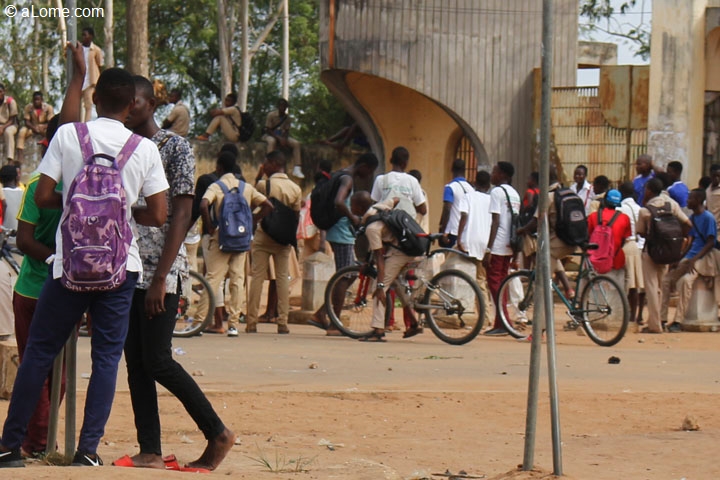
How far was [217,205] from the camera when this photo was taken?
517 inches

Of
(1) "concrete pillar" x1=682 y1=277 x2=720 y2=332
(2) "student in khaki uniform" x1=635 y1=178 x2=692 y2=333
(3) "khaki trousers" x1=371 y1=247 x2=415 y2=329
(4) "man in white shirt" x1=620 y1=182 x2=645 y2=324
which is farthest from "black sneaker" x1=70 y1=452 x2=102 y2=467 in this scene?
(1) "concrete pillar" x1=682 y1=277 x2=720 y2=332

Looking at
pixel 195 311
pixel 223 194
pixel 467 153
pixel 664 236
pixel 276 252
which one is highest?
pixel 467 153

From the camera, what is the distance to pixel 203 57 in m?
46.8

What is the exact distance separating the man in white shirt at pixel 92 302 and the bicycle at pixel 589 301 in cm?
781

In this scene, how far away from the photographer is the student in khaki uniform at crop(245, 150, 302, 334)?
13852 millimetres

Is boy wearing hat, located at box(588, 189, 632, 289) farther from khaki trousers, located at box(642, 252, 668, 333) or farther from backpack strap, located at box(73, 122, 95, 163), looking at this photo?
backpack strap, located at box(73, 122, 95, 163)

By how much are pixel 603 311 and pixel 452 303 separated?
1.52 meters

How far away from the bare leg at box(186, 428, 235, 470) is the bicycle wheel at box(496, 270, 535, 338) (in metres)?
7.62

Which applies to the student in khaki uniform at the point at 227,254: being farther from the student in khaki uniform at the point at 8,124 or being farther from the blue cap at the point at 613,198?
the student in khaki uniform at the point at 8,124

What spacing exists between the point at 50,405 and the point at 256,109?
41.7 m

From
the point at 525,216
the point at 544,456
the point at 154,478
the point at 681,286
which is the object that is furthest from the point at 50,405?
the point at 681,286

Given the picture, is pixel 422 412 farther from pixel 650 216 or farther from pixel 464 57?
pixel 464 57

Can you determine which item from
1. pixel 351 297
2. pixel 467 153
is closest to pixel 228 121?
pixel 467 153

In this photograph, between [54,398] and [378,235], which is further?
[378,235]
